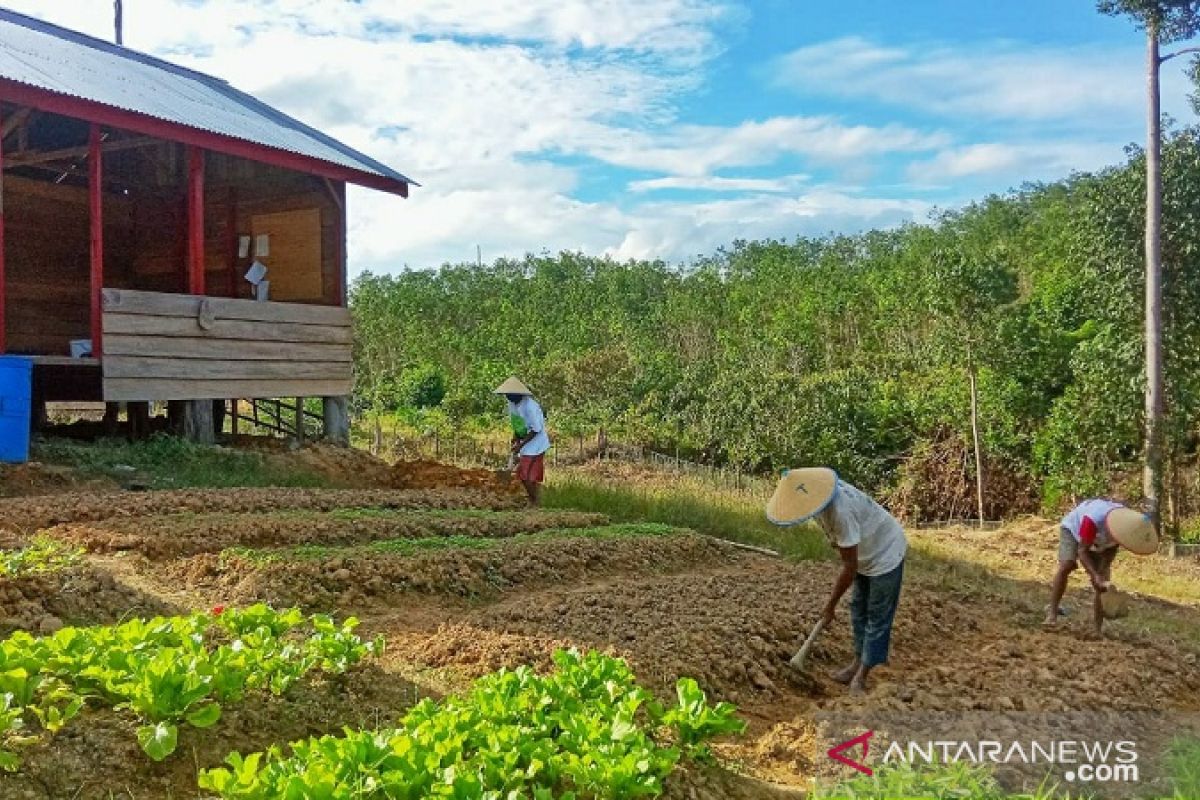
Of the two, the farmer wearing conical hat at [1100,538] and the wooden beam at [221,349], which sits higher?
the wooden beam at [221,349]

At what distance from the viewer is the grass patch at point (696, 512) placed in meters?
11.6

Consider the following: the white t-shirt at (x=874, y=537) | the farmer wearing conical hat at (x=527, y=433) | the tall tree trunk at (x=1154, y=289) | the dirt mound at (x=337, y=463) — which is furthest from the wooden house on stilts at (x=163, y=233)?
the tall tree trunk at (x=1154, y=289)

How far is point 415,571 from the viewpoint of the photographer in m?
7.06

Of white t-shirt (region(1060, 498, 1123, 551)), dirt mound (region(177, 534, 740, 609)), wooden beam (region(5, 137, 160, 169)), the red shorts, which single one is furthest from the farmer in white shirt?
wooden beam (region(5, 137, 160, 169))

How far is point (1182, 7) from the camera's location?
1452cm

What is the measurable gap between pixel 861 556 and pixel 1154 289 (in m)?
11.1

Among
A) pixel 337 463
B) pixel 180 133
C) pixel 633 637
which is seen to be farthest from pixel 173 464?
pixel 633 637

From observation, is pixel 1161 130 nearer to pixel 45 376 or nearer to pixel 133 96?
pixel 133 96

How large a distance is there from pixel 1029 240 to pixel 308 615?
32874 mm

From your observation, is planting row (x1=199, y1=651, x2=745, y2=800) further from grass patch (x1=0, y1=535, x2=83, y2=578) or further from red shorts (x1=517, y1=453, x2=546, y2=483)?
red shorts (x1=517, y1=453, x2=546, y2=483)

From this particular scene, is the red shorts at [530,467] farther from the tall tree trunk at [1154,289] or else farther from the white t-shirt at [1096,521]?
the tall tree trunk at [1154,289]

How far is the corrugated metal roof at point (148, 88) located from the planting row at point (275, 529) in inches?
200

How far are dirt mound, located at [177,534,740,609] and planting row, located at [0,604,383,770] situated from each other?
1.73 metres

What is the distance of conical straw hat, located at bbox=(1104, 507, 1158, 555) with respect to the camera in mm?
6875
